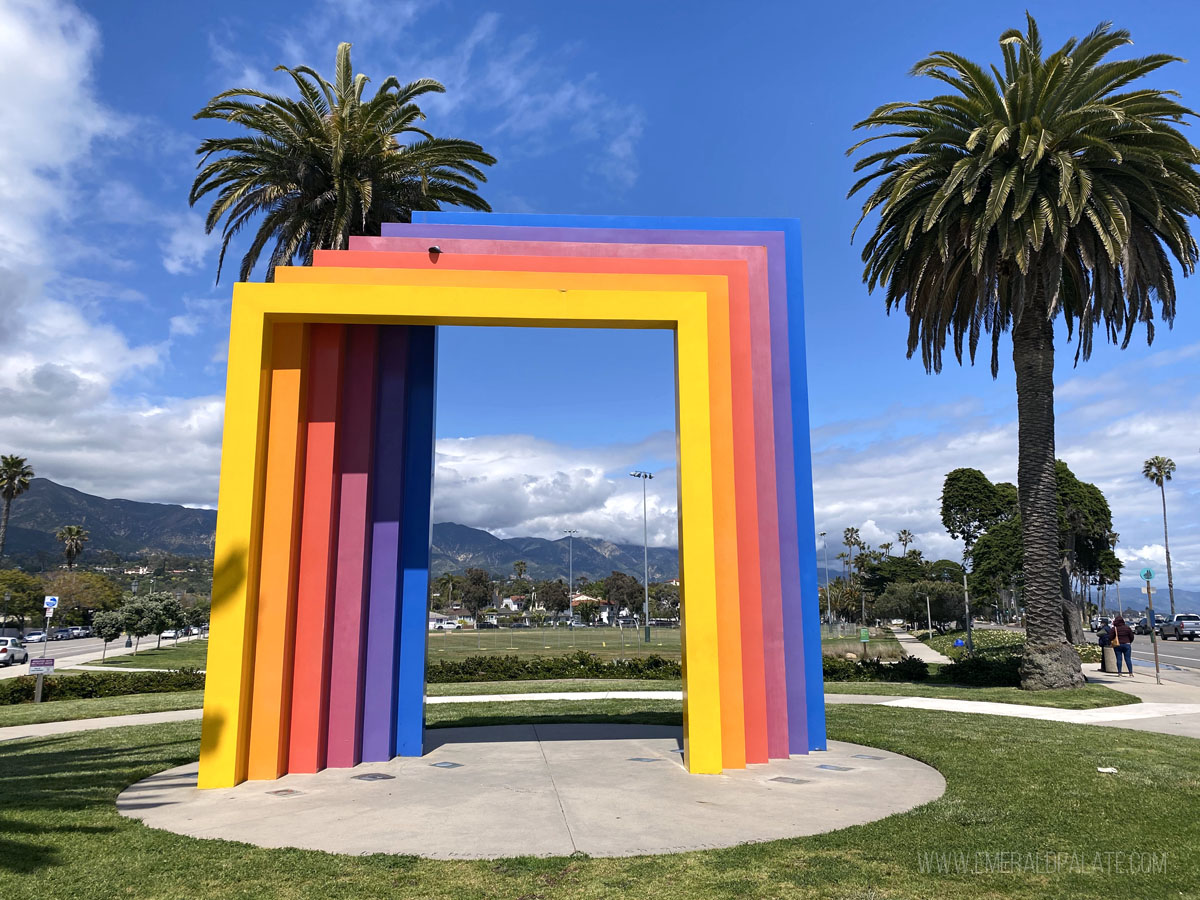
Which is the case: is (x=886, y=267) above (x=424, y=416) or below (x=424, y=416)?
above

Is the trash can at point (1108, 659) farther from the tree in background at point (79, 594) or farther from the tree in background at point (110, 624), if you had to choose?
the tree in background at point (79, 594)

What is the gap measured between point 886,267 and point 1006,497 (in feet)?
223

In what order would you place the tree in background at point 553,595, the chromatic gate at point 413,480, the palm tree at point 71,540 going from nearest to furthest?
the chromatic gate at point 413,480
the palm tree at point 71,540
the tree in background at point 553,595

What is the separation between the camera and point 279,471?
977 cm

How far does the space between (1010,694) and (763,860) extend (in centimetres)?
1579

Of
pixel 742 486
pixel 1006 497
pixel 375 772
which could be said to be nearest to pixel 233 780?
pixel 375 772

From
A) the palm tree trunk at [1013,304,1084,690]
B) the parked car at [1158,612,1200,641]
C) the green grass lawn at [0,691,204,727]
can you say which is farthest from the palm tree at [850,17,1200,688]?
the parked car at [1158,612,1200,641]

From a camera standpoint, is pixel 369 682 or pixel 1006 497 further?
pixel 1006 497

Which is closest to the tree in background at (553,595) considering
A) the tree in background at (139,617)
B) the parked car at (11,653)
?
the tree in background at (139,617)

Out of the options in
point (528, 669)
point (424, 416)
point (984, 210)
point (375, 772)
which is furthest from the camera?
point (528, 669)

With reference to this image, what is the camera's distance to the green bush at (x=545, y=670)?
2403 centimetres

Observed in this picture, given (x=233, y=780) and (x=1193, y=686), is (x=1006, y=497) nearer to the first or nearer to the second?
(x=1193, y=686)

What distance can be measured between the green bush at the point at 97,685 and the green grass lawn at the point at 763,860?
14020mm

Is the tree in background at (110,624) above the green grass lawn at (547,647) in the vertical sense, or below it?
above
